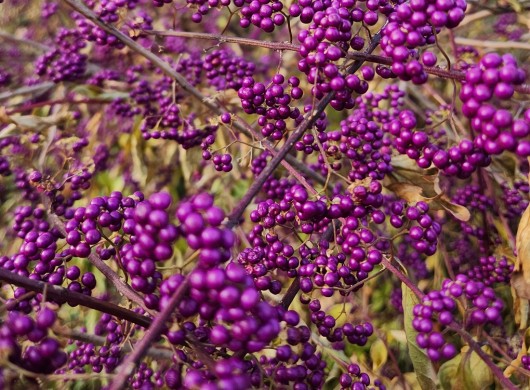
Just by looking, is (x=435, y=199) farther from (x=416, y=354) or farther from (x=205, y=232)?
(x=205, y=232)

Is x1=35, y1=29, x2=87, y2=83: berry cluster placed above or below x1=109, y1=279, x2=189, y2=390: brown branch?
below

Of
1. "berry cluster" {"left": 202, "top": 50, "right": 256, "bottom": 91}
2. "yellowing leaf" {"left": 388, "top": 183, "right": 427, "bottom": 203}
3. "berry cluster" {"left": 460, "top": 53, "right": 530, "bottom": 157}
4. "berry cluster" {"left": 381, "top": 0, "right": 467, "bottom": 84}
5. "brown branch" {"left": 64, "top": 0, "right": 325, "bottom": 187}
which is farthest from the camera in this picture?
"berry cluster" {"left": 202, "top": 50, "right": 256, "bottom": 91}

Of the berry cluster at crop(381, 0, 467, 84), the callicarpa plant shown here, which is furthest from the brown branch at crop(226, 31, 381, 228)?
the berry cluster at crop(381, 0, 467, 84)

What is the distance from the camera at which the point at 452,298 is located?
3.72 ft

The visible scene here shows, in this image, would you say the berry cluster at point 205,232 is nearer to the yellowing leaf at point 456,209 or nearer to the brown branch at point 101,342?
the brown branch at point 101,342

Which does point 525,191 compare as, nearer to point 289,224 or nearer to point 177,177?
point 289,224

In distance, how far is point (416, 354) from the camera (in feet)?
5.24

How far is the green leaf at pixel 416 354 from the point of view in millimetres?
1568

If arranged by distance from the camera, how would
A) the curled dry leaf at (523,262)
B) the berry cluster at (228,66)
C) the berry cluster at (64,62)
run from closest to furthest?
the curled dry leaf at (523,262) → the berry cluster at (228,66) → the berry cluster at (64,62)

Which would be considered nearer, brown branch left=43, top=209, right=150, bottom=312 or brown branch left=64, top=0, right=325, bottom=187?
brown branch left=43, top=209, right=150, bottom=312

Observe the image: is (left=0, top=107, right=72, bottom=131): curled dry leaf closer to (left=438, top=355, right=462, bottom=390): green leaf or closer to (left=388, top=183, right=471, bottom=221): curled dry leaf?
(left=388, top=183, right=471, bottom=221): curled dry leaf

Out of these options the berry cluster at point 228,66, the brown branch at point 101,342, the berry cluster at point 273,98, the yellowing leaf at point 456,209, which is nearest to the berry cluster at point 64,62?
the berry cluster at point 228,66

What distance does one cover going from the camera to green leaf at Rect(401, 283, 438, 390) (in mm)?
1568

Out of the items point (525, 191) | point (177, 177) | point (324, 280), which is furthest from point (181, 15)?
point (324, 280)
